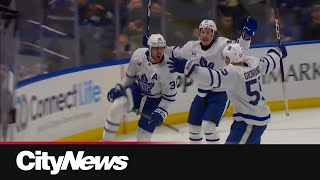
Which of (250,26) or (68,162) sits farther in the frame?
(250,26)

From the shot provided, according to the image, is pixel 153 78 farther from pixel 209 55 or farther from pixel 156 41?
pixel 209 55

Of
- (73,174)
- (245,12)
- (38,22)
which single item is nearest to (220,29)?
(245,12)

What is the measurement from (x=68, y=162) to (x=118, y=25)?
15.4ft

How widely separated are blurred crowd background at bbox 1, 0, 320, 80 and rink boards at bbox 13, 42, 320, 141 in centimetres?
18

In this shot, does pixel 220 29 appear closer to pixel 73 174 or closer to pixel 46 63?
pixel 46 63

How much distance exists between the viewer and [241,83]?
5.70m

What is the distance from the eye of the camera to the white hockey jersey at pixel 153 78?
22.5ft

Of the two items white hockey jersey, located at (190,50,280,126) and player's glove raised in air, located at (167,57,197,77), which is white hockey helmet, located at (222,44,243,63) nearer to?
white hockey jersey, located at (190,50,280,126)

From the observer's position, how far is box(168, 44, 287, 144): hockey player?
565 cm

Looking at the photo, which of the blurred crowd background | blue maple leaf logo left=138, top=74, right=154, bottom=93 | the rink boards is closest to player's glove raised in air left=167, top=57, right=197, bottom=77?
blue maple leaf logo left=138, top=74, right=154, bottom=93

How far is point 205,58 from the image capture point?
277 inches

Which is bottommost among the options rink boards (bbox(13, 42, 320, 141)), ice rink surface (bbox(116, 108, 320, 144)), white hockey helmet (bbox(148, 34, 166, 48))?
ice rink surface (bbox(116, 108, 320, 144))

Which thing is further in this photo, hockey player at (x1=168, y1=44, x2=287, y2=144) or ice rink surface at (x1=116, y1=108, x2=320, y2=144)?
ice rink surface at (x1=116, y1=108, x2=320, y2=144)

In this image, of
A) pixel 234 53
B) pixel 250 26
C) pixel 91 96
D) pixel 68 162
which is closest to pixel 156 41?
pixel 250 26
